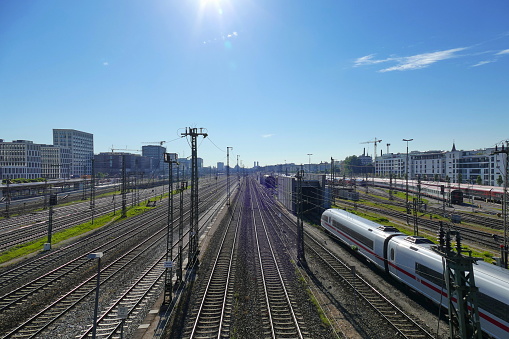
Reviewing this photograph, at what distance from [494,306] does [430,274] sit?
3.44 m

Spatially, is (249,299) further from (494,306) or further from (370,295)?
(494,306)

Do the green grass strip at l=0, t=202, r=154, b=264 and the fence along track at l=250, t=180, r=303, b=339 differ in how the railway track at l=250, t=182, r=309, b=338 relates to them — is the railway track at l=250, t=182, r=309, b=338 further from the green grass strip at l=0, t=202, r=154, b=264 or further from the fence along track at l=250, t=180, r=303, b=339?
the green grass strip at l=0, t=202, r=154, b=264

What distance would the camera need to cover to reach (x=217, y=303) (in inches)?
679

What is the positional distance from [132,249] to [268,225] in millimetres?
18011

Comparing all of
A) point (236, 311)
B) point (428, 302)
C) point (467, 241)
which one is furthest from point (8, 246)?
point (467, 241)

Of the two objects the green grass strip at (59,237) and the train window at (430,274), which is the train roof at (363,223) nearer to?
the train window at (430,274)

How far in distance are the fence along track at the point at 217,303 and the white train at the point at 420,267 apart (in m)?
9.68

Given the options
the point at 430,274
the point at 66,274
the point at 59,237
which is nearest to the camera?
A: the point at 430,274

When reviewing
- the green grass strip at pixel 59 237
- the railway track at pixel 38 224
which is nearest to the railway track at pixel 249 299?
the green grass strip at pixel 59 237

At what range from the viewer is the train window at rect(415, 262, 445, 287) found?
574 inches

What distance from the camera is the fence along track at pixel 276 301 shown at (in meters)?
14.3

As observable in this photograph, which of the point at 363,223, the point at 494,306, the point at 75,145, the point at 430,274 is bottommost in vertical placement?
the point at 494,306

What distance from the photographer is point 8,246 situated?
30688 mm

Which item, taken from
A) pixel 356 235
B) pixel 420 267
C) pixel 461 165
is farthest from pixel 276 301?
pixel 461 165
